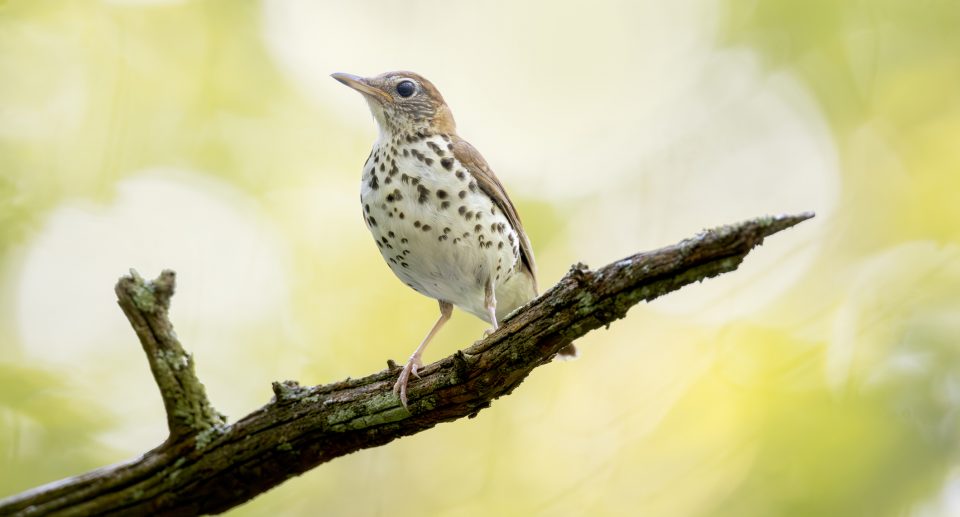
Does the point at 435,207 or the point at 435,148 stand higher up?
the point at 435,148

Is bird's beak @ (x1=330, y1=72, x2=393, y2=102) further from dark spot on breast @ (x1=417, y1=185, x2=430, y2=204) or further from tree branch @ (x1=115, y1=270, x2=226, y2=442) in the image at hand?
tree branch @ (x1=115, y1=270, x2=226, y2=442)

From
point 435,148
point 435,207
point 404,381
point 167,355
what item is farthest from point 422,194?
point 167,355

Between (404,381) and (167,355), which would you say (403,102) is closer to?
(404,381)

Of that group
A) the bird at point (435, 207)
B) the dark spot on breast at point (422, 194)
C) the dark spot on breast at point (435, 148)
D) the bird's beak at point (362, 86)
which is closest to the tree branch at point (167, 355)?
the bird at point (435, 207)

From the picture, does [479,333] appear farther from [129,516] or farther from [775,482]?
[129,516]

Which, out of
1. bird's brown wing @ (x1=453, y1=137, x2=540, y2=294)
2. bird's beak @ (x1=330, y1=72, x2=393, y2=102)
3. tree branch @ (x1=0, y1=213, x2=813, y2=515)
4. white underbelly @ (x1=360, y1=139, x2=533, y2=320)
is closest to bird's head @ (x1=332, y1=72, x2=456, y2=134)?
bird's beak @ (x1=330, y1=72, x2=393, y2=102)

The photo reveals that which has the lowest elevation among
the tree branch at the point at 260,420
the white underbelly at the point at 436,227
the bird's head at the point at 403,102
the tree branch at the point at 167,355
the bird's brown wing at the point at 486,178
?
the tree branch at the point at 260,420

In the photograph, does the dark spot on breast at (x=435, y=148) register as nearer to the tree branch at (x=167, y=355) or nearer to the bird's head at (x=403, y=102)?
the bird's head at (x=403, y=102)

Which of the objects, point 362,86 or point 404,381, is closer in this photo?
point 404,381
